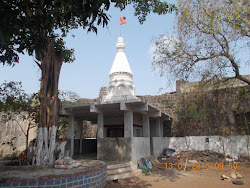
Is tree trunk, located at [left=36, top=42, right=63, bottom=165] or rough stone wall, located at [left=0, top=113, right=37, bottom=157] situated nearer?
tree trunk, located at [left=36, top=42, right=63, bottom=165]

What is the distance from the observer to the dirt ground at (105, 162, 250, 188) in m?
6.98

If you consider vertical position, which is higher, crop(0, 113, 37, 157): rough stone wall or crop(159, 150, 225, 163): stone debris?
crop(0, 113, 37, 157): rough stone wall

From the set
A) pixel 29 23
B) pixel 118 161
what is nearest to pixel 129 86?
pixel 118 161

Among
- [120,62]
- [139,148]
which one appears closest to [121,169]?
[139,148]

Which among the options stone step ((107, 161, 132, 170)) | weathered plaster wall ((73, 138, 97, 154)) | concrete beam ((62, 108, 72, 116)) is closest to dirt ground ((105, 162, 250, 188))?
stone step ((107, 161, 132, 170))

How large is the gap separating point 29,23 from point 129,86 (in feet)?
29.1

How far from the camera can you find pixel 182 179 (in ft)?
25.8

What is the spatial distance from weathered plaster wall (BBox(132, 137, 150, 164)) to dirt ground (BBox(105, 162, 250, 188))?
95cm

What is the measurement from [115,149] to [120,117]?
3111mm

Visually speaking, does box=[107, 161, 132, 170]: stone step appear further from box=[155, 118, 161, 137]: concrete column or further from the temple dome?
the temple dome

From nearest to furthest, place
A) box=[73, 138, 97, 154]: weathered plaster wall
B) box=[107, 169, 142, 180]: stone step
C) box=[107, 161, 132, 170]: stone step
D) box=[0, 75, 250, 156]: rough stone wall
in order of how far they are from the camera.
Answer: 1. box=[107, 169, 142, 180]: stone step
2. box=[107, 161, 132, 170]: stone step
3. box=[0, 75, 250, 156]: rough stone wall
4. box=[73, 138, 97, 154]: weathered plaster wall

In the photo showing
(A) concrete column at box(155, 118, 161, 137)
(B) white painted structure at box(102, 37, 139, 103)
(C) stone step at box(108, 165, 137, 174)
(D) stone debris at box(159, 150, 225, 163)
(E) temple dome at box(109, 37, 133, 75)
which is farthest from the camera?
(A) concrete column at box(155, 118, 161, 137)

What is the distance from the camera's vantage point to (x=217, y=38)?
8977 mm
